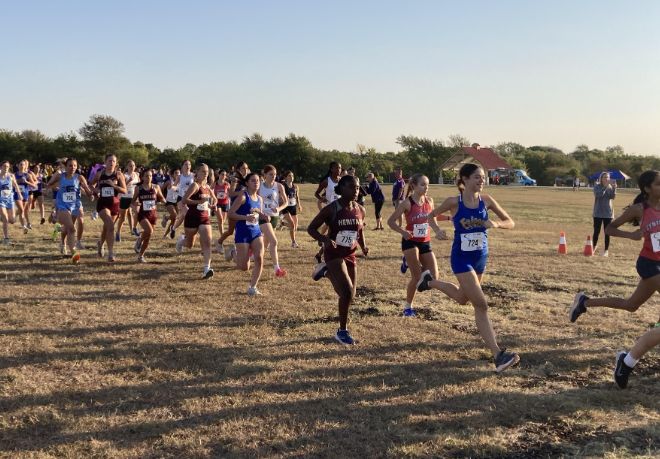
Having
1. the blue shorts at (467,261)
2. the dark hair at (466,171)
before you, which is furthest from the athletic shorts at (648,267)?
the dark hair at (466,171)

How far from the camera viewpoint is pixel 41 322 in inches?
272

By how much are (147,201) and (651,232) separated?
9.09 m

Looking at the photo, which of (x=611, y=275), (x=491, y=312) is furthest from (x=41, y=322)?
(x=611, y=275)

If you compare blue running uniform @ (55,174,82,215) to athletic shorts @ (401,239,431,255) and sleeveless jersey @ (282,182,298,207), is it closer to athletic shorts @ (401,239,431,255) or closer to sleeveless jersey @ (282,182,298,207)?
sleeveless jersey @ (282,182,298,207)

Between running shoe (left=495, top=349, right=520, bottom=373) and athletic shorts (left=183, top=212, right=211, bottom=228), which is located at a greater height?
athletic shorts (left=183, top=212, right=211, bottom=228)

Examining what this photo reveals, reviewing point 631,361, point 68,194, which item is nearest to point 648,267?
point 631,361

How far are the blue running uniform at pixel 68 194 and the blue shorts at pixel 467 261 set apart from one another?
833 cm

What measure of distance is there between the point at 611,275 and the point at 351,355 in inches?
300

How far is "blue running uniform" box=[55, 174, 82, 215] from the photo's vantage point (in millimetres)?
10797

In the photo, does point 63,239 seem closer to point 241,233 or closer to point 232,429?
point 241,233

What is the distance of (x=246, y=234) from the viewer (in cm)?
864

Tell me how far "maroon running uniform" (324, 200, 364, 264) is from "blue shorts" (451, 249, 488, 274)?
1.29 meters

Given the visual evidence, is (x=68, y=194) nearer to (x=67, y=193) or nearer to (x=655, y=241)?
(x=67, y=193)

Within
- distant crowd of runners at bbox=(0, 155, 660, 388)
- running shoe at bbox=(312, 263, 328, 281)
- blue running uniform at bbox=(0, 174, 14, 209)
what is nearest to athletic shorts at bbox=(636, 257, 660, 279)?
distant crowd of runners at bbox=(0, 155, 660, 388)
